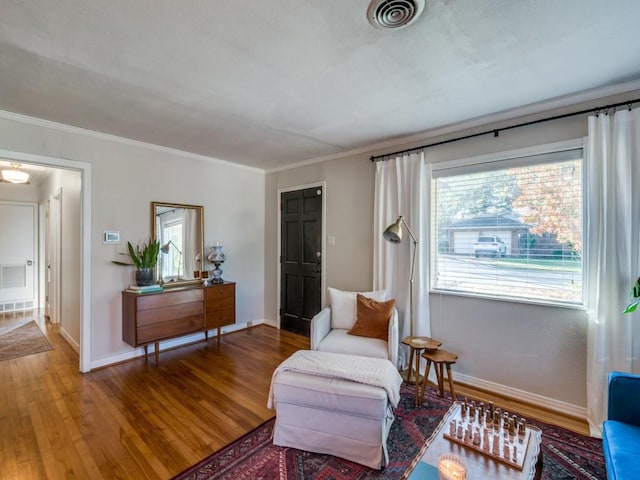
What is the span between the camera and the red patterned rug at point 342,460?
66.9 inches

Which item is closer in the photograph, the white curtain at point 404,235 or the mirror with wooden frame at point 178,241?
the white curtain at point 404,235

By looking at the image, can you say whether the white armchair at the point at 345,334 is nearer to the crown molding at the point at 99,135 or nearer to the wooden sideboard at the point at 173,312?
the wooden sideboard at the point at 173,312

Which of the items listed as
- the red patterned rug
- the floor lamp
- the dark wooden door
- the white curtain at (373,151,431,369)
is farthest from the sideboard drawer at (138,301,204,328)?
the floor lamp

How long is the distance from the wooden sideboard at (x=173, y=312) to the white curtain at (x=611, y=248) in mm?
3676

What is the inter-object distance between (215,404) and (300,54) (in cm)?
266

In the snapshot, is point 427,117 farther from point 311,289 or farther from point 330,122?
point 311,289

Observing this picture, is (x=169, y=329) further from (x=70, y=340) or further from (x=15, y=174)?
(x=15, y=174)

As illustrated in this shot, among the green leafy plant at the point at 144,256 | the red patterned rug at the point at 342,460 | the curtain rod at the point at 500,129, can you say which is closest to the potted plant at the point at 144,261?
the green leafy plant at the point at 144,256

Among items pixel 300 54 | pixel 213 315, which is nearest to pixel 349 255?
pixel 213 315

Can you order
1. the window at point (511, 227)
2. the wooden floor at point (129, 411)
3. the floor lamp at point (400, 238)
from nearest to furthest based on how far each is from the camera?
1. the wooden floor at point (129, 411)
2. the window at point (511, 227)
3. the floor lamp at point (400, 238)

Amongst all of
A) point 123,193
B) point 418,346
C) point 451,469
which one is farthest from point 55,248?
point 451,469

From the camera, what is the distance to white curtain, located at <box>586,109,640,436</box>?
2039 millimetres

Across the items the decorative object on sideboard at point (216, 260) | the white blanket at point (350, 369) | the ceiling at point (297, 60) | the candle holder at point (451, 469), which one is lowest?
the candle holder at point (451, 469)

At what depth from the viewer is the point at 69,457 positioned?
1.85 metres
